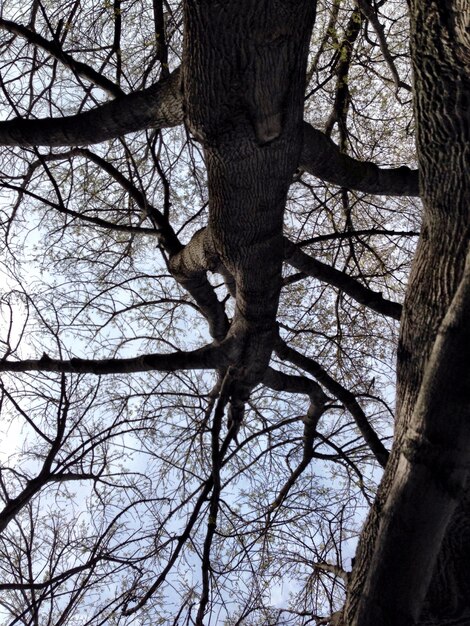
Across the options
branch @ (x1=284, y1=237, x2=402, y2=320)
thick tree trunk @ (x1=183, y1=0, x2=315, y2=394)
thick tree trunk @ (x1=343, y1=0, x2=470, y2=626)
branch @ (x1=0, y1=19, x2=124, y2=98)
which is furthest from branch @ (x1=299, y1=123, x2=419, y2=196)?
branch @ (x1=0, y1=19, x2=124, y2=98)

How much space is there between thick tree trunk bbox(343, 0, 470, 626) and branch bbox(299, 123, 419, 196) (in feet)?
3.75

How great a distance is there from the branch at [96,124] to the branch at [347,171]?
0.72 meters

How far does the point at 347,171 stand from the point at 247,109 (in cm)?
123

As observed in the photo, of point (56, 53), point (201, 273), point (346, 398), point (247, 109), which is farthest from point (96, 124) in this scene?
point (346, 398)

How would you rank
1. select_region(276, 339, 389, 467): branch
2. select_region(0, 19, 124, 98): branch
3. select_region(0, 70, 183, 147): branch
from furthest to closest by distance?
select_region(276, 339, 389, 467): branch
select_region(0, 19, 124, 98): branch
select_region(0, 70, 183, 147): branch

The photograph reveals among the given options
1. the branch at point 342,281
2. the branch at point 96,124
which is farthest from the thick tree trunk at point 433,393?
the branch at point 342,281

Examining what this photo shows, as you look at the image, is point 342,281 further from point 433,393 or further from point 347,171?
point 433,393

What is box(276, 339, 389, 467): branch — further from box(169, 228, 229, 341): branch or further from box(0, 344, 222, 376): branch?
box(0, 344, 222, 376): branch

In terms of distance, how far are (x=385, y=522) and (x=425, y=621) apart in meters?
0.53

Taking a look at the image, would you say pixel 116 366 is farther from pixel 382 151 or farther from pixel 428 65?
pixel 382 151

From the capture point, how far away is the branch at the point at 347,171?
2676mm

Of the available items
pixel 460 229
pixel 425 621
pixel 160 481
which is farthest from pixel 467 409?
pixel 160 481

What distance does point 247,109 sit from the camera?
1.93 metres

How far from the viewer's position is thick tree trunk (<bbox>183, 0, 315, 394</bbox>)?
67.9 inches
